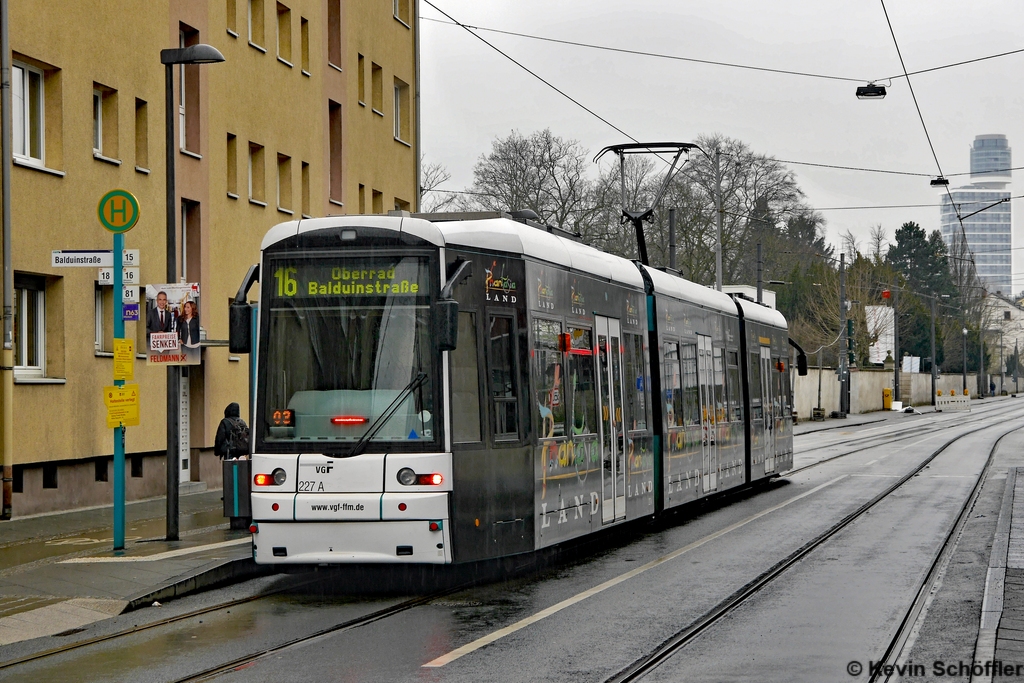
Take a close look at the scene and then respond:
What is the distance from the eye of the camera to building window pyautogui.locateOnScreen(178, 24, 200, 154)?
77.7ft

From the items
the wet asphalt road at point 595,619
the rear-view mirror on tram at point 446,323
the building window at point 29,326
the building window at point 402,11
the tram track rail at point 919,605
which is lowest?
the tram track rail at point 919,605

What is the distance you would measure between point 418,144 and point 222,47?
11119 millimetres

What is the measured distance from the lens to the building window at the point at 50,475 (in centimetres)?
1880

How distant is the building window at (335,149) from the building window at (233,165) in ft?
16.5

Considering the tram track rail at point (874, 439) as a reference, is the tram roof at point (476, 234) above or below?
above

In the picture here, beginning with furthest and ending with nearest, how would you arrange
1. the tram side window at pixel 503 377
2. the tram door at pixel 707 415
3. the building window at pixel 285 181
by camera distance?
the building window at pixel 285 181 → the tram door at pixel 707 415 → the tram side window at pixel 503 377

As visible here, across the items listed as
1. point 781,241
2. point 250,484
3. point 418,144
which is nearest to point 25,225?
point 250,484

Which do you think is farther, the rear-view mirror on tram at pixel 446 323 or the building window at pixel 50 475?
the building window at pixel 50 475

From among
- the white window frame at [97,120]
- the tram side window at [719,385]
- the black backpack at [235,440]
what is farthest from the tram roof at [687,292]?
the white window frame at [97,120]

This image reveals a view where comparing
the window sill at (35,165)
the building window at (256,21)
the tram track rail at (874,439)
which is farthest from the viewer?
the tram track rail at (874,439)

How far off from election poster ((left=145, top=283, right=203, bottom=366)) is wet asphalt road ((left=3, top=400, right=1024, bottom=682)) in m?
2.75

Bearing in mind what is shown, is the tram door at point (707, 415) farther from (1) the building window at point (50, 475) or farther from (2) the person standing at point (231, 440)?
(1) the building window at point (50, 475)

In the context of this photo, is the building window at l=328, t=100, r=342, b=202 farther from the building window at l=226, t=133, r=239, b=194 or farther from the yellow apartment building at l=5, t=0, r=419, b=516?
the building window at l=226, t=133, r=239, b=194

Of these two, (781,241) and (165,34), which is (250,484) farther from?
(781,241)
